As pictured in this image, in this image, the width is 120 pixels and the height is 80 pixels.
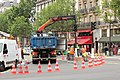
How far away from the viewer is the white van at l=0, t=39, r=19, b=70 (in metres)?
27.5

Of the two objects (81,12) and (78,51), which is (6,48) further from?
(81,12)

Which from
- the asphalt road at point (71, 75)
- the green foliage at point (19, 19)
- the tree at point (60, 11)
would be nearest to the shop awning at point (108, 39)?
the tree at point (60, 11)

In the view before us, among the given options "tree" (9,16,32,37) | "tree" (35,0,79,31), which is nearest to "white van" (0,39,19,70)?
"tree" (35,0,79,31)

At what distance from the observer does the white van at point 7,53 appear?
27.5 m

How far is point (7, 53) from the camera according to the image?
28.5m

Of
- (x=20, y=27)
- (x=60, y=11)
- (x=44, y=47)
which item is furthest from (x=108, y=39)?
(x=20, y=27)

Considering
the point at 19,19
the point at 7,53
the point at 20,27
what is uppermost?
the point at 19,19

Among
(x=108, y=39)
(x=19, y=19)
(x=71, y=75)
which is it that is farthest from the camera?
(x=19, y=19)

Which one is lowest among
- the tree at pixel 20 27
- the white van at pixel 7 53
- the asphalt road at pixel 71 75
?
the asphalt road at pixel 71 75

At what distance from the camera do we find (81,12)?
251 feet

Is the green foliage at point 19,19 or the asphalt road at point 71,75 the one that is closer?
the asphalt road at point 71,75

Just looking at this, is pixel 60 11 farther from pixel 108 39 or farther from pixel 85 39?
pixel 108 39

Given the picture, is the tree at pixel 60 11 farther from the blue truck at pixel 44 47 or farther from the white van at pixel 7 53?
the white van at pixel 7 53

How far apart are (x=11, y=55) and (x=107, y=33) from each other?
4043 cm
